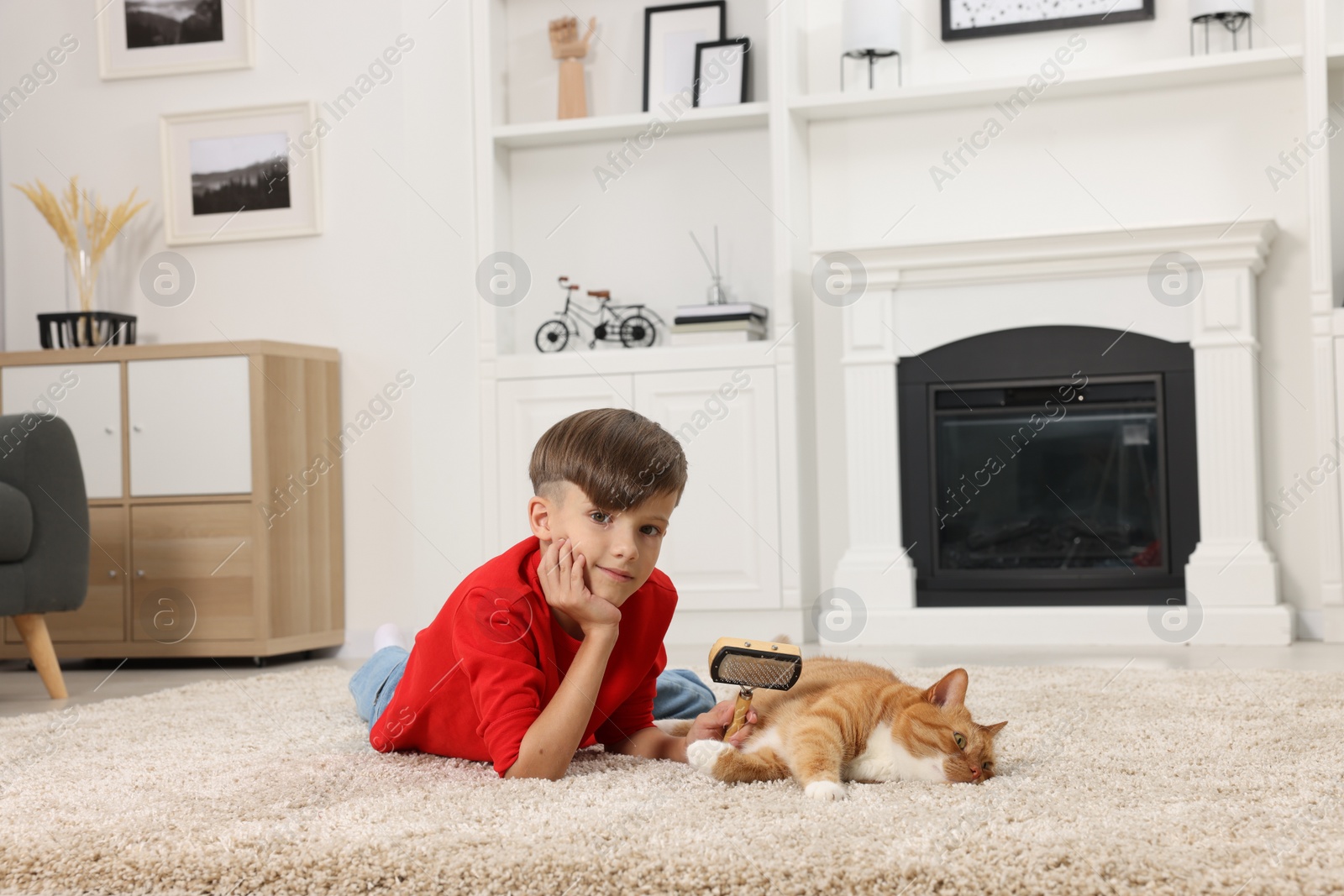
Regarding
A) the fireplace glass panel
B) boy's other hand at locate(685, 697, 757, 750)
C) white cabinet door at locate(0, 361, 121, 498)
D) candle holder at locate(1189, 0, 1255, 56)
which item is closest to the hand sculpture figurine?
the fireplace glass panel

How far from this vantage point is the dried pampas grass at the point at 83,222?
3.82 meters

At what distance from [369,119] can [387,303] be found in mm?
595

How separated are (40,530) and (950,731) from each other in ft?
7.17

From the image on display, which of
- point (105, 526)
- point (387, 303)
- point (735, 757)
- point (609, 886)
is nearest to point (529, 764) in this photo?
point (735, 757)

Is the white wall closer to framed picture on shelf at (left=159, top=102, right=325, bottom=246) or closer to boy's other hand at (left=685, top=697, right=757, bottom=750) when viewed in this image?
framed picture on shelf at (left=159, top=102, right=325, bottom=246)

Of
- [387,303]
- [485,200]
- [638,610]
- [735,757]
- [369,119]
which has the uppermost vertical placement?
[369,119]

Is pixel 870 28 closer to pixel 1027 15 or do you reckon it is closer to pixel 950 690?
pixel 1027 15

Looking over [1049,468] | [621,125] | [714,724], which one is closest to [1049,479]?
[1049,468]

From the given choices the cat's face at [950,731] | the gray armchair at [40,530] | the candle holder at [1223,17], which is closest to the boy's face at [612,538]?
the cat's face at [950,731]

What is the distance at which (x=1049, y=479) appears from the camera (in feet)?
11.7

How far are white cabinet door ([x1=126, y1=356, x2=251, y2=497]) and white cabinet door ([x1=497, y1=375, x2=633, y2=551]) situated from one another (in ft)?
2.39

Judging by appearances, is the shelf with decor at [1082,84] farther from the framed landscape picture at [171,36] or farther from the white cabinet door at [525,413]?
the framed landscape picture at [171,36]

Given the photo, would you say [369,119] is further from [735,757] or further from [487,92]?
[735,757]

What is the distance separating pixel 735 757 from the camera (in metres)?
1.37
